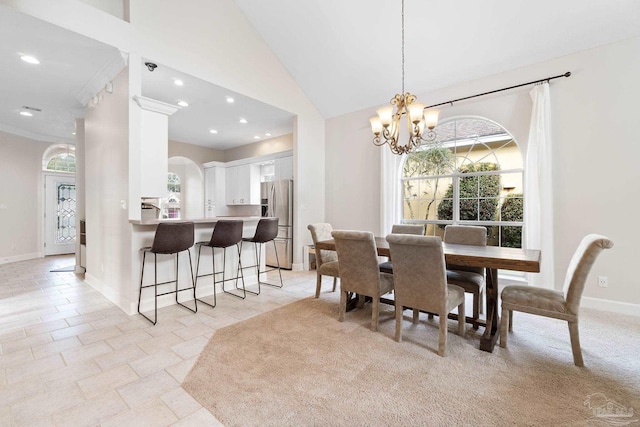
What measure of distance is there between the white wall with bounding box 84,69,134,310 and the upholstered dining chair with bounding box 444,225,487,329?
11.6 feet

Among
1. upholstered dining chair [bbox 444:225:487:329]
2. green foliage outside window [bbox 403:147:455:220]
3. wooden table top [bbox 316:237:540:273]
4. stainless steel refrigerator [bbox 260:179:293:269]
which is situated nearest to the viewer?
wooden table top [bbox 316:237:540:273]

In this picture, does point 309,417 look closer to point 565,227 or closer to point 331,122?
point 565,227

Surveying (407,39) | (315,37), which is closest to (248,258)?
(315,37)

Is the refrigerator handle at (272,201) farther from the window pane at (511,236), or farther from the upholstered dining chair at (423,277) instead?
the window pane at (511,236)

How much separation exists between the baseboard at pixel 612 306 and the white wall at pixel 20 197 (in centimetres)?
1029

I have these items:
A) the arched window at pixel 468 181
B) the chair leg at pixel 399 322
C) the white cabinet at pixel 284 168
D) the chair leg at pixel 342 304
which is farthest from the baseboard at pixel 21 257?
the arched window at pixel 468 181

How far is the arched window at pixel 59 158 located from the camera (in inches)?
271

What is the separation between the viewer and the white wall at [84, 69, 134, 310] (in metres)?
3.21

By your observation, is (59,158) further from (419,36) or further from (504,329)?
(504,329)

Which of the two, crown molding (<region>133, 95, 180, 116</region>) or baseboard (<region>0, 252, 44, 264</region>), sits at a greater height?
crown molding (<region>133, 95, 180, 116</region>)

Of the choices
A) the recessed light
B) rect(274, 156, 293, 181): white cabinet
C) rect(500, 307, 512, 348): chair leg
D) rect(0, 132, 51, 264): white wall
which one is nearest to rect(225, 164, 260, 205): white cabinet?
rect(274, 156, 293, 181): white cabinet

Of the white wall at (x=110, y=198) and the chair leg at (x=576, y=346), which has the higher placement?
the white wall at (x=110, y=198)

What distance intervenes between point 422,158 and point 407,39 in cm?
184

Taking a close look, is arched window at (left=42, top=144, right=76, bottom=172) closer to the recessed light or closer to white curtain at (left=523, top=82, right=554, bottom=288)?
the recessed light
